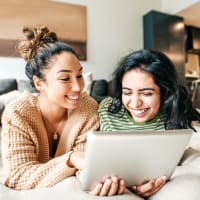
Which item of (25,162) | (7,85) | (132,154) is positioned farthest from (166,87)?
(7,85)

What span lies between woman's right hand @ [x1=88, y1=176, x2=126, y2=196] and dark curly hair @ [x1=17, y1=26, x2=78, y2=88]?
477mm

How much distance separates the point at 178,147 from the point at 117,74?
1.58 ft

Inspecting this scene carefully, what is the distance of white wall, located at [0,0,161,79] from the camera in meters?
3.73

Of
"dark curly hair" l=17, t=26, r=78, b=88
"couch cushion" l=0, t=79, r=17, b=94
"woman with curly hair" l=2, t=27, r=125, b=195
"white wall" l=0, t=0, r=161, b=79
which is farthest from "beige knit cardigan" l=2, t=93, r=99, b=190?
"white wall" l=0, t=0, r=161, b=79

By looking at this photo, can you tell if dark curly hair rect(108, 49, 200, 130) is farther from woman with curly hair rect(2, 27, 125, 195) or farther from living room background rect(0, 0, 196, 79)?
living room background rect(0, 0, 196, 79)

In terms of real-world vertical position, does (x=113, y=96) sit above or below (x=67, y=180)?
above

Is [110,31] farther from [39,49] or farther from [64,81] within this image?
[64,81]

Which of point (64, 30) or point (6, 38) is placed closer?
point (6, 38)

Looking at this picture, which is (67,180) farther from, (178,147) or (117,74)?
(117,74)

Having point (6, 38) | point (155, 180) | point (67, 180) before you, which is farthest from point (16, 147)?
point (6, 38)

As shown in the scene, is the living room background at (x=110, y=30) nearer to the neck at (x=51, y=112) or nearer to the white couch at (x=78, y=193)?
the neck at (x=51, y=112)

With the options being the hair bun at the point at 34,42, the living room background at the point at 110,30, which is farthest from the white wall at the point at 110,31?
the hair bun at the point at 34,42

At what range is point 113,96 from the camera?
43.4 inches

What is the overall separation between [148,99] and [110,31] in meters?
3.12
